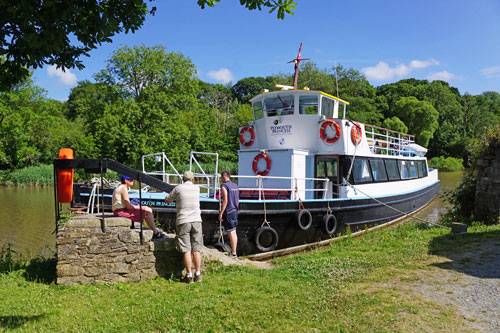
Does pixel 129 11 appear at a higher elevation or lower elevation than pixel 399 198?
higher

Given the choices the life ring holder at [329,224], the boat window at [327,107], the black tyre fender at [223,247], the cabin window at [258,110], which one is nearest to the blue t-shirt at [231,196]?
the black tyre fender at [223,247]

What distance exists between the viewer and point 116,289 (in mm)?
5520

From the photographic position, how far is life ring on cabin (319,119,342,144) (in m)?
11.6

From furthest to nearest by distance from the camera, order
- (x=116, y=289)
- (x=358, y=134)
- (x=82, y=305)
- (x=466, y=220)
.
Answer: (x=358, y=134) < (x=466, y=220) < (x=116, y=289) < (x=82, y=305)

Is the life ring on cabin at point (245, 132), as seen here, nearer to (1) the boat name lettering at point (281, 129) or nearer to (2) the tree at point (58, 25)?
(1) the boat name lettering at point (281, 129)

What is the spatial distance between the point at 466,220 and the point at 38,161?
36.9m

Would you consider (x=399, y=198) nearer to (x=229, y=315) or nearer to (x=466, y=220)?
(x=466, y=220)

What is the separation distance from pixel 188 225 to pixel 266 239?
3.83m

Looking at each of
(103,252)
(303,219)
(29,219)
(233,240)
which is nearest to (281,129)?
(303,219)

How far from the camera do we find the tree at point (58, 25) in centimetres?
445

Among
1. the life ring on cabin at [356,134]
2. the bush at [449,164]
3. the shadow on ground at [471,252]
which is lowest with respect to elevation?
the shadow on ground at [471,252]

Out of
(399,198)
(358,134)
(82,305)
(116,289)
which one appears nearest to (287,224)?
(358,134)

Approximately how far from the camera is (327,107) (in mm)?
12344

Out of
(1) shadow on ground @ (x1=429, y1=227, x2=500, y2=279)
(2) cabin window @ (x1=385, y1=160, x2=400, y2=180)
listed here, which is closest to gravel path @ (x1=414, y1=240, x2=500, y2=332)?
(1) shadow on ground @ (x1=429, y1=227, x2=500, y2=279)
